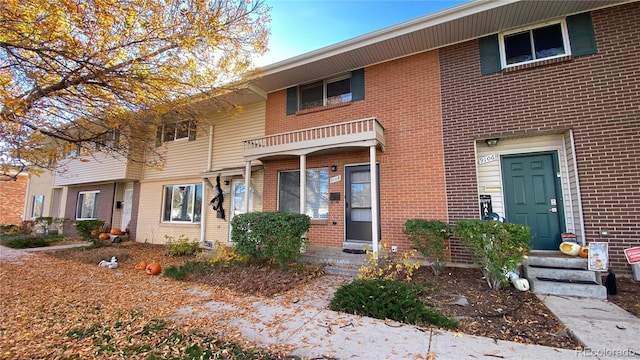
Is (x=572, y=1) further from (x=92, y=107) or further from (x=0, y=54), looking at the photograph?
(x=0, y=54)

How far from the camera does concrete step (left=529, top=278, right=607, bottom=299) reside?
402cm

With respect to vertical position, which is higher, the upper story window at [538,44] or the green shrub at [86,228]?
the upper story window at [538,44]

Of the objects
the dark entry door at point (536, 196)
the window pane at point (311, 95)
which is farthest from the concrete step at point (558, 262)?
the window pane at point (311, 95)

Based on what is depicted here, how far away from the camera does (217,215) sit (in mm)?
9414

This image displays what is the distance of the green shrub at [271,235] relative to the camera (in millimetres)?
5527

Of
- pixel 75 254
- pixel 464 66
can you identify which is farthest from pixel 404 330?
pixel 75 254

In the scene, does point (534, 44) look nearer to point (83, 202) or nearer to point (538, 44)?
point (538, 44)

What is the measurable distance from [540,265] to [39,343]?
23.7 ft

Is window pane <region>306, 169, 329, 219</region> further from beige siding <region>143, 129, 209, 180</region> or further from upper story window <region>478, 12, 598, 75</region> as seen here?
upper story window <region>478, 12, 598, 75</region>

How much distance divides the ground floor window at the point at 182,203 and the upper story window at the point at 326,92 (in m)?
5.11

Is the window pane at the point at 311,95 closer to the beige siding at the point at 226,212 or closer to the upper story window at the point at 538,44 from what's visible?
the beige siding at the point at 226,212

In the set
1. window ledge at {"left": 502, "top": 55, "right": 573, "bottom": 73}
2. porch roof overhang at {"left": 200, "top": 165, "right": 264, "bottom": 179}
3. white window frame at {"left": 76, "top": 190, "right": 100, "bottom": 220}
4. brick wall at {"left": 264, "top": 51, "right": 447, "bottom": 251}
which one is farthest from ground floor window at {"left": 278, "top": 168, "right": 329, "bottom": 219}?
white window frame at {"left": 76, "top": 190, "right": 100, "bottom": 220}

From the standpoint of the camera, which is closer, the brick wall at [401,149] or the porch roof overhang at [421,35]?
the porch roof overhang at [421,35]

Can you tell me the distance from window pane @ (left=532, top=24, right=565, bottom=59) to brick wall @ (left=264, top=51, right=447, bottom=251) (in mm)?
1980
